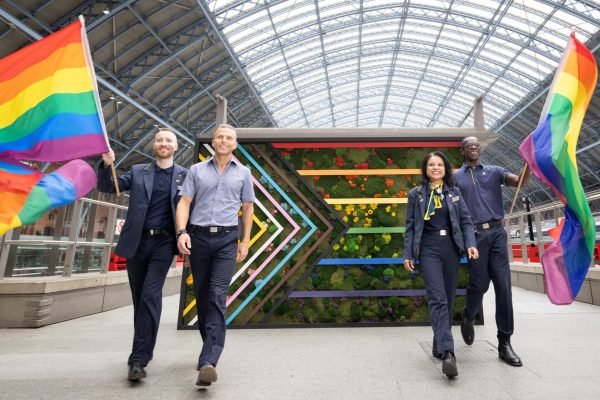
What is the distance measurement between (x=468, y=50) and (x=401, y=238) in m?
25.8

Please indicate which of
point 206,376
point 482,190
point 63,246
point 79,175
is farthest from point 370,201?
point 63,246

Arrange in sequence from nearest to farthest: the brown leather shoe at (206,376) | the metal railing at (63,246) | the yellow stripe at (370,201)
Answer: the brown leather shoe at (206,376), the yellow stripe at (370,201), the metal railing at (63,246)

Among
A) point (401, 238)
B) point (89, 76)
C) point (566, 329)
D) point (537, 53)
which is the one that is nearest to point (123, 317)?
point (89, 76)

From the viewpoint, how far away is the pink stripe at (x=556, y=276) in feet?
9.21

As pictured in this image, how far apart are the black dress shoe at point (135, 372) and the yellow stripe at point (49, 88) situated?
2045 millimetres

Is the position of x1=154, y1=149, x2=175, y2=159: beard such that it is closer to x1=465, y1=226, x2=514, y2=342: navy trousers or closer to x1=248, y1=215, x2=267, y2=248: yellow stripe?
x1=248, y1=215, x2=267, y2=248: yellow stripe

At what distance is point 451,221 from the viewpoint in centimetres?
299

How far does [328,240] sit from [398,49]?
26.6m

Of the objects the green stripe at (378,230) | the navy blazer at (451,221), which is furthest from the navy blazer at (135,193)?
the green stripe at (378,230)

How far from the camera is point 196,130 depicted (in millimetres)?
24500

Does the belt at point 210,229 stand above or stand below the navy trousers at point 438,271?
above

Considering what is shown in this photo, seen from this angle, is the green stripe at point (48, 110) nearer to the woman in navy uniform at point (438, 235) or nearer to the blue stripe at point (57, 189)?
the blue stripe at point (57, 189)

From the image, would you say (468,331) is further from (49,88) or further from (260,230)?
(49,88)

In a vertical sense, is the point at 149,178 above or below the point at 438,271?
above
